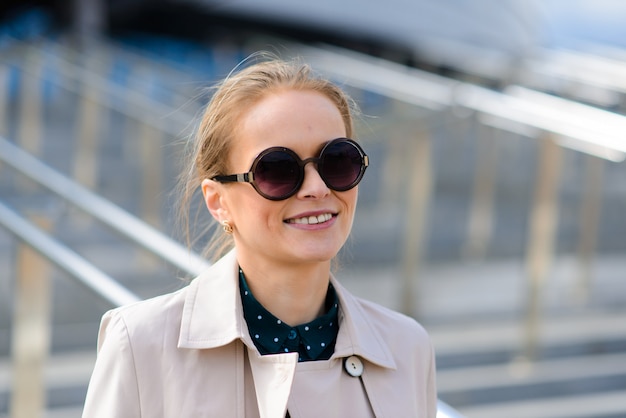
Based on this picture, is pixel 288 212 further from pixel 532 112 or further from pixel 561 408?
pixel 532 112

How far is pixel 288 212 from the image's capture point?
133 centimetres

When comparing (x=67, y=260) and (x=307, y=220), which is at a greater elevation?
(x=307, y=220)

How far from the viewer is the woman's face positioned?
1.32 meters

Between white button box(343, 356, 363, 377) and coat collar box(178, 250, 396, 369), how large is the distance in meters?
0.01

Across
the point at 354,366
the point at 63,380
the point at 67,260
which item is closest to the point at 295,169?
the point at 354,366

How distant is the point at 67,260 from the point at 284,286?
3.46 feet

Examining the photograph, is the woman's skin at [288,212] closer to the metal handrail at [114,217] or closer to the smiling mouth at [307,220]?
the smiling mouth at [307,220]

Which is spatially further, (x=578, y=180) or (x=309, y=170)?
(x=578, y=180)

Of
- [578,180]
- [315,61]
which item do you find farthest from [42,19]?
[578,180]

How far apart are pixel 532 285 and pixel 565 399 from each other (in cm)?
60

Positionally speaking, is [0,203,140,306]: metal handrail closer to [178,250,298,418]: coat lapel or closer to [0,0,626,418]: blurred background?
[0,0,626,418]: blurred background

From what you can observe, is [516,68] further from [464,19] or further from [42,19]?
[42,19]

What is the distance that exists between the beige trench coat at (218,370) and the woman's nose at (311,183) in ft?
0.53

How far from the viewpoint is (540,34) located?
15289 mm
